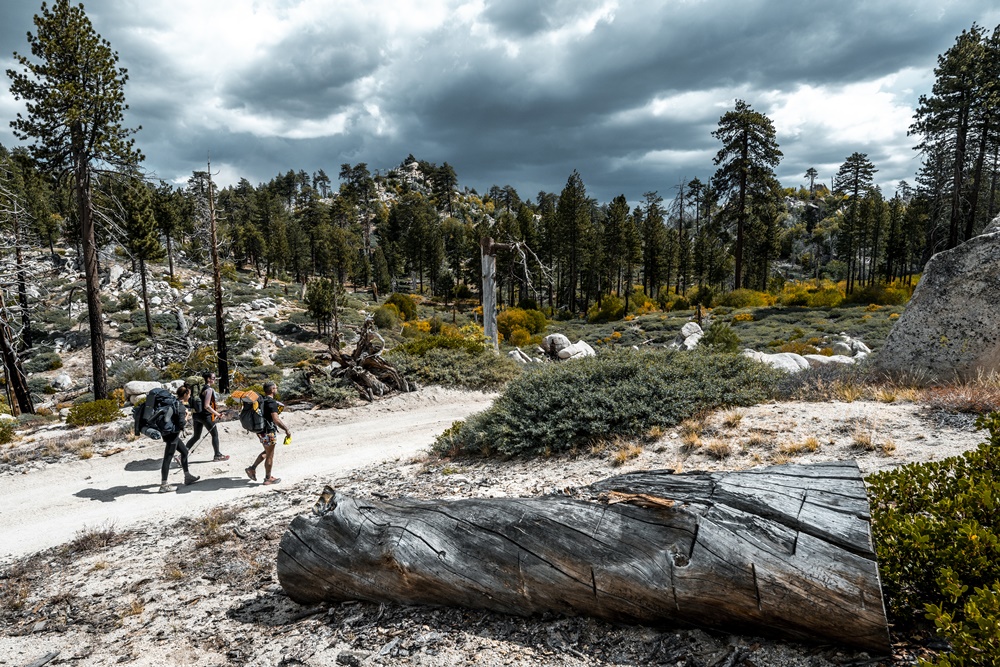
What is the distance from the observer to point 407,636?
3766 millimetres

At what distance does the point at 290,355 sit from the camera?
37.1 m

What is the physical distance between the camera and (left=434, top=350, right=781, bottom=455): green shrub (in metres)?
8.07

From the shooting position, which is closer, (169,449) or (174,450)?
(169,449)

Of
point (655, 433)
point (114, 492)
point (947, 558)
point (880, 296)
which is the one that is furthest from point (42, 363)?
point (880, 296)

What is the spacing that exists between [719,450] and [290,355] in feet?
116

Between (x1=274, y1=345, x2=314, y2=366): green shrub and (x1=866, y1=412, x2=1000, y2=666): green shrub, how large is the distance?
3502cm

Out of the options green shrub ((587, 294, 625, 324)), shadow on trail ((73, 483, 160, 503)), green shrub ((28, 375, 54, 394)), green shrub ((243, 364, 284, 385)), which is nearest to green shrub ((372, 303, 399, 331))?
green shrub ((243, 364, 284, 385))

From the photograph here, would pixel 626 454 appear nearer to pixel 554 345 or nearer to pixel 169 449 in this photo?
pixel 169 449

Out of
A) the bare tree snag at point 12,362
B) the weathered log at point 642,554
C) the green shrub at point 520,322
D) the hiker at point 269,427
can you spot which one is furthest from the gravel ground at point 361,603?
the green shrub at point 520,322

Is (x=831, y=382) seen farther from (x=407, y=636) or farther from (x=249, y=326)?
(x=249, y=326)

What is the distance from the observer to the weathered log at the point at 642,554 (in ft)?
9.62

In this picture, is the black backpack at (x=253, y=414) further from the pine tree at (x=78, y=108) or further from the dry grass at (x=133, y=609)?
the pine tree at (x=78, y=108)

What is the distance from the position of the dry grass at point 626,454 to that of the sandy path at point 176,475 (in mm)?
4547

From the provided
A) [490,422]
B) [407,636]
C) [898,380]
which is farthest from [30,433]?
[898,380]
